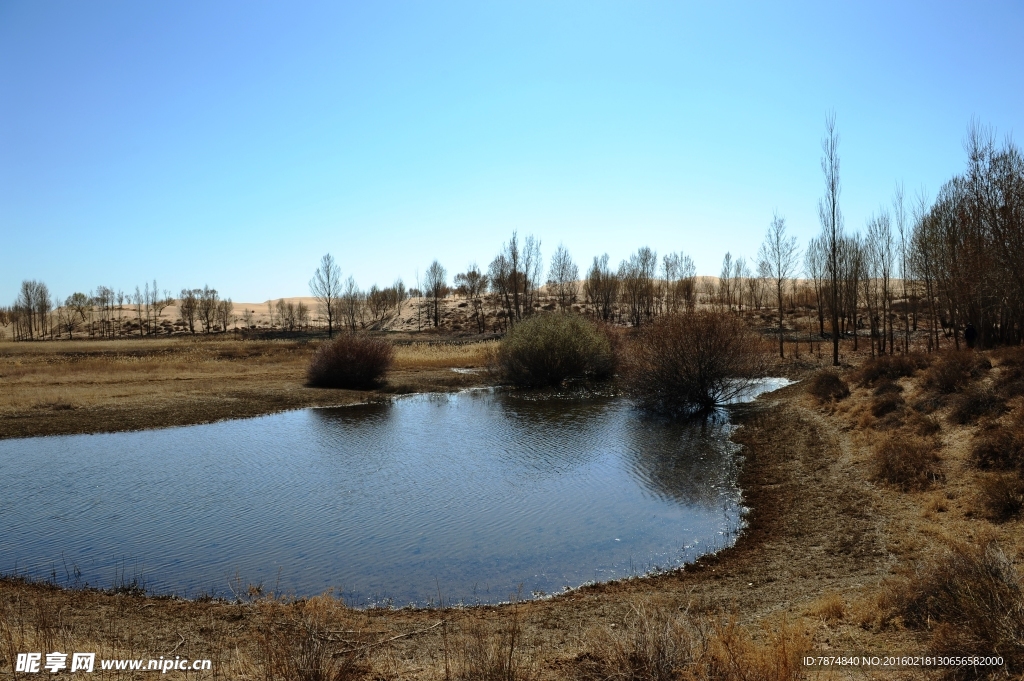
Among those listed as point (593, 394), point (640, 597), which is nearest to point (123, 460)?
point (640, 597)

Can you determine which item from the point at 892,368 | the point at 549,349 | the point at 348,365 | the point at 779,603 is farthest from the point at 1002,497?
the point at 348,365

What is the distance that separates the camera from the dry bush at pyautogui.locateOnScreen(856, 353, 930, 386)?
22.6 m

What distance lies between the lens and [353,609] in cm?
923

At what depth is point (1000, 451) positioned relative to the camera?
12.7 metres

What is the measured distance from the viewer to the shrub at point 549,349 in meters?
38.2

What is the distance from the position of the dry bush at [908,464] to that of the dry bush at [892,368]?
26.2 ft

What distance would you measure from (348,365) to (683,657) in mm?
35310

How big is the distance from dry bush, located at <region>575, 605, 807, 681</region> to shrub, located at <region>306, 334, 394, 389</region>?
1351 inches

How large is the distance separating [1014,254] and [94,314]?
13380 centimetres

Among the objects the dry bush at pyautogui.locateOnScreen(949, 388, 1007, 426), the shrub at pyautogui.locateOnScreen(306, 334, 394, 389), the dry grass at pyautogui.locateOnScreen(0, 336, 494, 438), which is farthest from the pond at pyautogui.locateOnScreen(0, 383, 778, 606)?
the shrub at pyautogui.locateOnScreen(306, 334, 394, 389)

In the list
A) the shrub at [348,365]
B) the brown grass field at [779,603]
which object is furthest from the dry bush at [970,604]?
the shrub at [348,365]

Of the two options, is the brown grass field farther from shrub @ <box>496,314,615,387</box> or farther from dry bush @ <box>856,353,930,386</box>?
shrub @ <box>496,314,615,387</box>

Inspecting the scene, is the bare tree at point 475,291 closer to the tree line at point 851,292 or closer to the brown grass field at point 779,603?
the tree line at point 851,292

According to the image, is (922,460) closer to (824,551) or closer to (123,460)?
(824,551)
